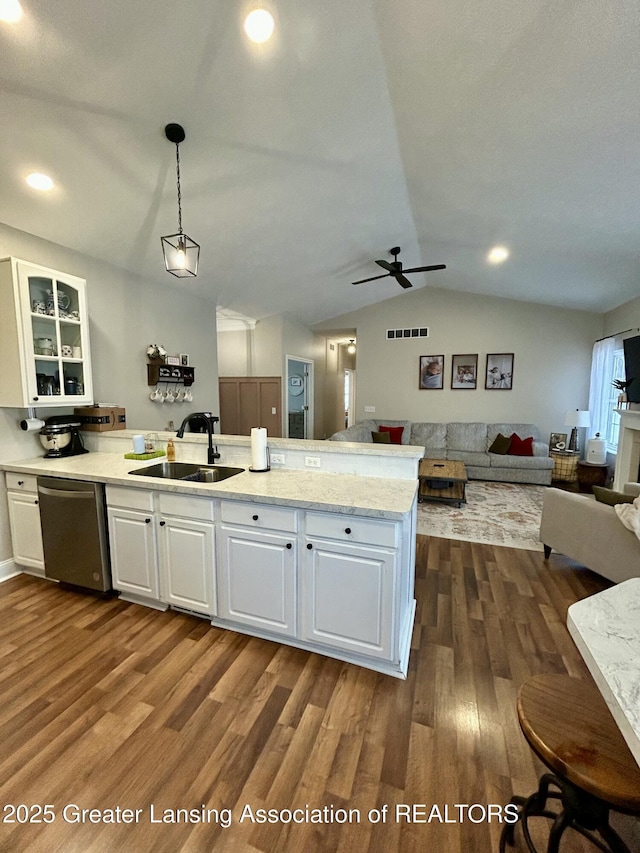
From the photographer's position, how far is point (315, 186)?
2973 millimetres

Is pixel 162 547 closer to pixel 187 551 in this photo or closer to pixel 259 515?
pixel 187 551

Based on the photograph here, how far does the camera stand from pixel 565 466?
5.58 meters

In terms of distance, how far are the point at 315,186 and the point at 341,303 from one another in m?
3.73

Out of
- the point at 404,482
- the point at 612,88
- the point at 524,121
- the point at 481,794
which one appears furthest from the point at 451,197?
the point at 481,794

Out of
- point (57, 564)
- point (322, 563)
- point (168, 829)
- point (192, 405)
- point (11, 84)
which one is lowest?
point (168, 829)

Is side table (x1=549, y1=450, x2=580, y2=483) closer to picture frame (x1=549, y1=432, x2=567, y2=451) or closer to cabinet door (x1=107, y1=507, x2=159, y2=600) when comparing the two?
picture frame (x1=549, y1=432, x2=567, y2=451)

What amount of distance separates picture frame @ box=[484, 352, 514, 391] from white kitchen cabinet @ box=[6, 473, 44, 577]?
22.0ft

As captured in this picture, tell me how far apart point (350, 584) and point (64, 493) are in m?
1.96

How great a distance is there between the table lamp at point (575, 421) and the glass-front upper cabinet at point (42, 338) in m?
6.49

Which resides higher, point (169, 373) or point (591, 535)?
point (169, 373)

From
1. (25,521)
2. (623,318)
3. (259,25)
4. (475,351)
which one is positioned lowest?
(25,521)

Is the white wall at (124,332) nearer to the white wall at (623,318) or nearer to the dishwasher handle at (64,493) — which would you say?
the dishwasher handle at (64,493)

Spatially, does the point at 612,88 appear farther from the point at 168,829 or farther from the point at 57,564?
the point at 57,564

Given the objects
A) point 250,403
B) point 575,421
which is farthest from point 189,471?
point 575,421
